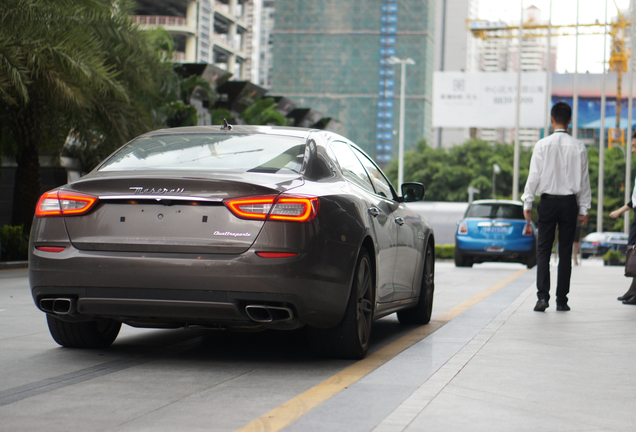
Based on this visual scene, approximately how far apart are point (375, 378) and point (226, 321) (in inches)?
34.7

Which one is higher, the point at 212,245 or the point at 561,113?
the point at 561,113

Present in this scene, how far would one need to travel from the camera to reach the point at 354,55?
144m

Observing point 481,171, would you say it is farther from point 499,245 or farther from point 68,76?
point 68,76

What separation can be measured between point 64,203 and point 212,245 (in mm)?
942

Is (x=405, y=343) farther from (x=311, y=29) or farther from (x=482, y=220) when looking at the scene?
(x=311, y=29)

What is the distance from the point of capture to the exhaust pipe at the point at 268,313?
16.4 feet

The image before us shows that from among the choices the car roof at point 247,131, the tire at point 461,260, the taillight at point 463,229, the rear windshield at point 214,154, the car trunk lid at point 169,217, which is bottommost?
the tire at point 461,260

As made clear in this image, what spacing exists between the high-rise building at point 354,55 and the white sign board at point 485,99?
6581 cm

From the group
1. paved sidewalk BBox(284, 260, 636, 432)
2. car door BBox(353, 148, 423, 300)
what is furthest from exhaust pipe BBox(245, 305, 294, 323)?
car door BBox(353, 148, 423, 300)

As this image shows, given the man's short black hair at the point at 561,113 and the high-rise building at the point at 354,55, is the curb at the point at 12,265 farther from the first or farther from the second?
the high-rise building at the point at 354,55

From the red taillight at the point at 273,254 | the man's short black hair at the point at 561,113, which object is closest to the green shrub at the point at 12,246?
the man's short black hair at the point at 561,113

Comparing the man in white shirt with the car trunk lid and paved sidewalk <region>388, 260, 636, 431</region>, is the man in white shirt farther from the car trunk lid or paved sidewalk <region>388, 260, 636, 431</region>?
the car trunk lid

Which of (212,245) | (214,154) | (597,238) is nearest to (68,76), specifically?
(214,154)

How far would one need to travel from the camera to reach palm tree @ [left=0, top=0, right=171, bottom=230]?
15.1 metres
